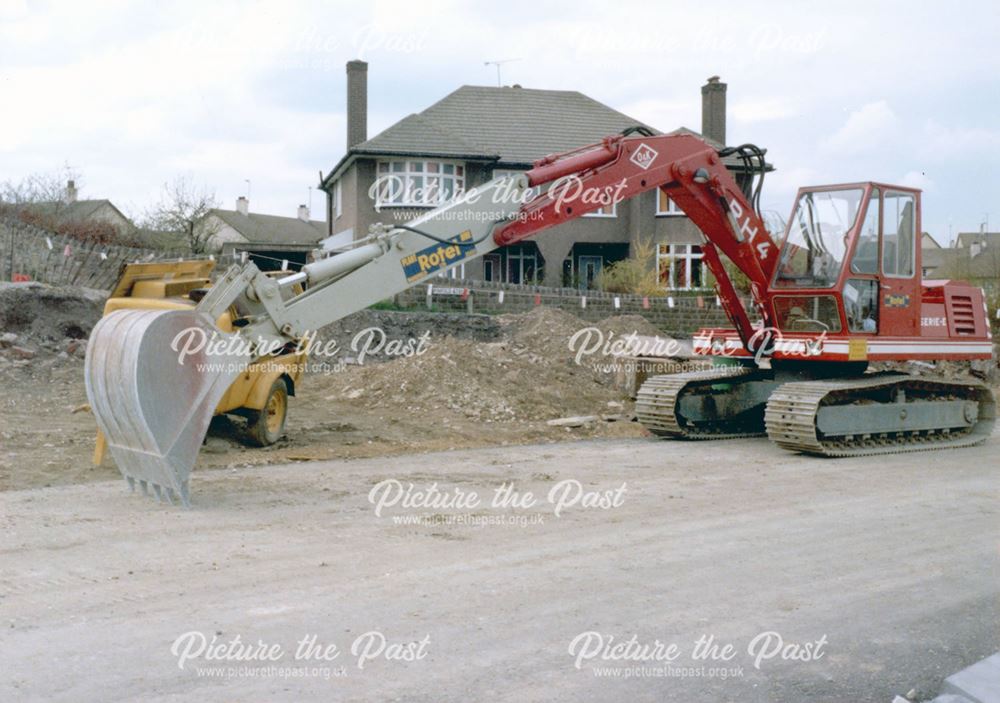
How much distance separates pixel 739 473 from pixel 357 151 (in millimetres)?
24456

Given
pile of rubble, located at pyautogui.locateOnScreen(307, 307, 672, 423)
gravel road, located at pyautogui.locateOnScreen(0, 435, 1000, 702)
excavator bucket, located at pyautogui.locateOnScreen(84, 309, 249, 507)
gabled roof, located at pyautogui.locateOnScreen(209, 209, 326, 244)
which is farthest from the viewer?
gabled roof, located at pyautogui.locateOnScreen(209, 209, 326, 244)

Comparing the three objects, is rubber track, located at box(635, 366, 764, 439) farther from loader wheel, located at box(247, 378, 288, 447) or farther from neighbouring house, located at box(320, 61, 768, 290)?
neighbouring house, located at box(320, 61, 768, 290)

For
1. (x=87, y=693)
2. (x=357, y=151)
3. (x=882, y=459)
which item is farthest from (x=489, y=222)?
(x=357, y=151)

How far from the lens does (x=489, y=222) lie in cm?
1048

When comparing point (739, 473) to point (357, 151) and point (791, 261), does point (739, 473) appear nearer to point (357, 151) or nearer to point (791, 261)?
point (791, 261)

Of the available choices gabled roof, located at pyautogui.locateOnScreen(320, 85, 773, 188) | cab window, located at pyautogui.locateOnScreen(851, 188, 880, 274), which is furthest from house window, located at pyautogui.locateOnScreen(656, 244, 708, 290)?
cab window, located at pyautogui.locateOnScreen(851, 188, 880, 274)

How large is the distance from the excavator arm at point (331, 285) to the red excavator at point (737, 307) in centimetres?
2

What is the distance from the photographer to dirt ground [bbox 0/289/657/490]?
11578mm

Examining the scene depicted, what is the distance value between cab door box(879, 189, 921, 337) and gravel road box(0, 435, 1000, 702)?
341cm

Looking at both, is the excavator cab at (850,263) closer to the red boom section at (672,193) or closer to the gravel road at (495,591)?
the red boom section at (672,193)

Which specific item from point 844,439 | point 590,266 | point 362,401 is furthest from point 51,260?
point 590,266

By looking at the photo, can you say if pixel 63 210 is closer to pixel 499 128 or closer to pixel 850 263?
pixel 499 128

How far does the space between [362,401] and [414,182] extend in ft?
61.6

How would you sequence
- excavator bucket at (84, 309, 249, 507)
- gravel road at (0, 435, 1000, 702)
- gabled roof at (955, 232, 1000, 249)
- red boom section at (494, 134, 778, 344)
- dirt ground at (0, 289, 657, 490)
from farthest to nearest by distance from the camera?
gabled roof at (955, 232, 1000, 249), dirt ground at (0, 289, 657, 490), red boom section at (494, 134, 778, 344), excavator bucket at (84, 309, 249, 507), gravel road at (0, 435, 1000, 702)
